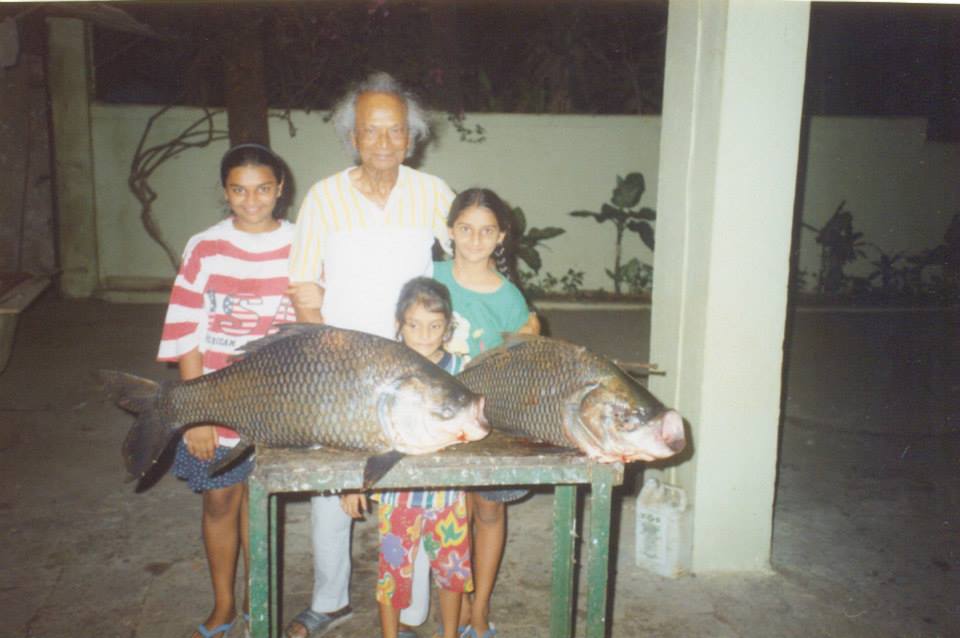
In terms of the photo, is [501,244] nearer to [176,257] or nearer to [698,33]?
[698,33]

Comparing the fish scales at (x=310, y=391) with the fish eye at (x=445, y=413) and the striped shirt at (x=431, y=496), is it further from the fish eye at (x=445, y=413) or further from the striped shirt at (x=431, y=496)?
the striped shirt at (x=431, y=496)

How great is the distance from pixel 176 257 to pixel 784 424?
7.74 meters

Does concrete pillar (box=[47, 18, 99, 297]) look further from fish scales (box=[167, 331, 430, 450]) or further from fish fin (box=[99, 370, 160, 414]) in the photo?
fish scales (box=[167, 331, 430, 450])

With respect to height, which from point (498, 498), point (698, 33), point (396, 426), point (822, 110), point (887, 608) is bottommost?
point (887, 608)

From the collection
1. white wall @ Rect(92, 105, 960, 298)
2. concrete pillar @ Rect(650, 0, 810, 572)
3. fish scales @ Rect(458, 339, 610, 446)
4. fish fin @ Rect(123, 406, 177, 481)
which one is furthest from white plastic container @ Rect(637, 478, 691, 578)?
white wall @ Rect(92, 105, 960, 298)

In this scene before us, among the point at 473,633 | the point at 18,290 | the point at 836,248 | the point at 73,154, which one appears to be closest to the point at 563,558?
the point at 473,633

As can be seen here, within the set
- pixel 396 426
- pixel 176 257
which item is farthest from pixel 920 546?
pixel 176 257

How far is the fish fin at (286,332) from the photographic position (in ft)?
7.54

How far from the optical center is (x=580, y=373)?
2322 mm

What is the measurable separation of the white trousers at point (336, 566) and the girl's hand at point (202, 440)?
0.47m

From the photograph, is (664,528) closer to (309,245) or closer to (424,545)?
(424,545)

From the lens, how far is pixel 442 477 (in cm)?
227

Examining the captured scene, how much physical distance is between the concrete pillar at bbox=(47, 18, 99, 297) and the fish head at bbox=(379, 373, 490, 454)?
371 inches

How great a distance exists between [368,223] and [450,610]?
152 cm
